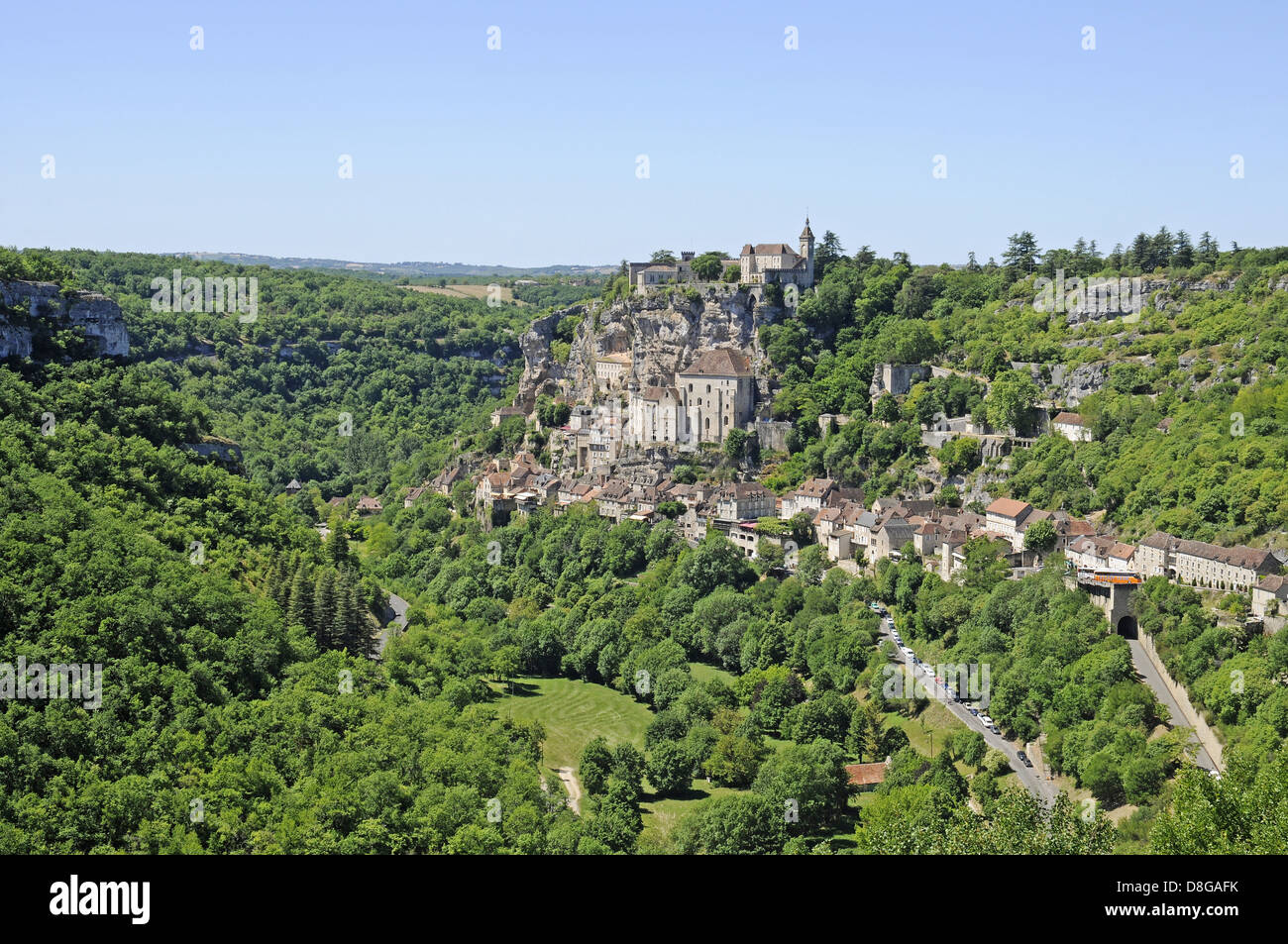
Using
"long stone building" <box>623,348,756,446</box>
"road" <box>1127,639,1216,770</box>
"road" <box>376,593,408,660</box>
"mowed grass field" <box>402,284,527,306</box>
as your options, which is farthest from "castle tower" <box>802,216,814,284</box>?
"mowed grass field" <box>402,284,527,306</box>

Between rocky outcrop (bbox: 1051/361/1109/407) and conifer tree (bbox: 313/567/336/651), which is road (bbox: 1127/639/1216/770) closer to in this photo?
rocky outcrop (bbox: 1051/361/1109/407)

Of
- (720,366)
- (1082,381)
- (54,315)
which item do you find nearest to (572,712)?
(54,315)

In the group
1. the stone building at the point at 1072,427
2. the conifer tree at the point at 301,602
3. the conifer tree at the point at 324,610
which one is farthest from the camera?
the stone building at the point at 1072,427

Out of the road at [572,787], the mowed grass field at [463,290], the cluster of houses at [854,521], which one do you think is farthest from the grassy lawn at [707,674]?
the mowed grass field at [463,290]

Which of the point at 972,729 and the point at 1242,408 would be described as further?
the point at 1242,408

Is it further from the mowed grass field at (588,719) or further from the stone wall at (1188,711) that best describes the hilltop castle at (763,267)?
the stone wall at (1188,711)
